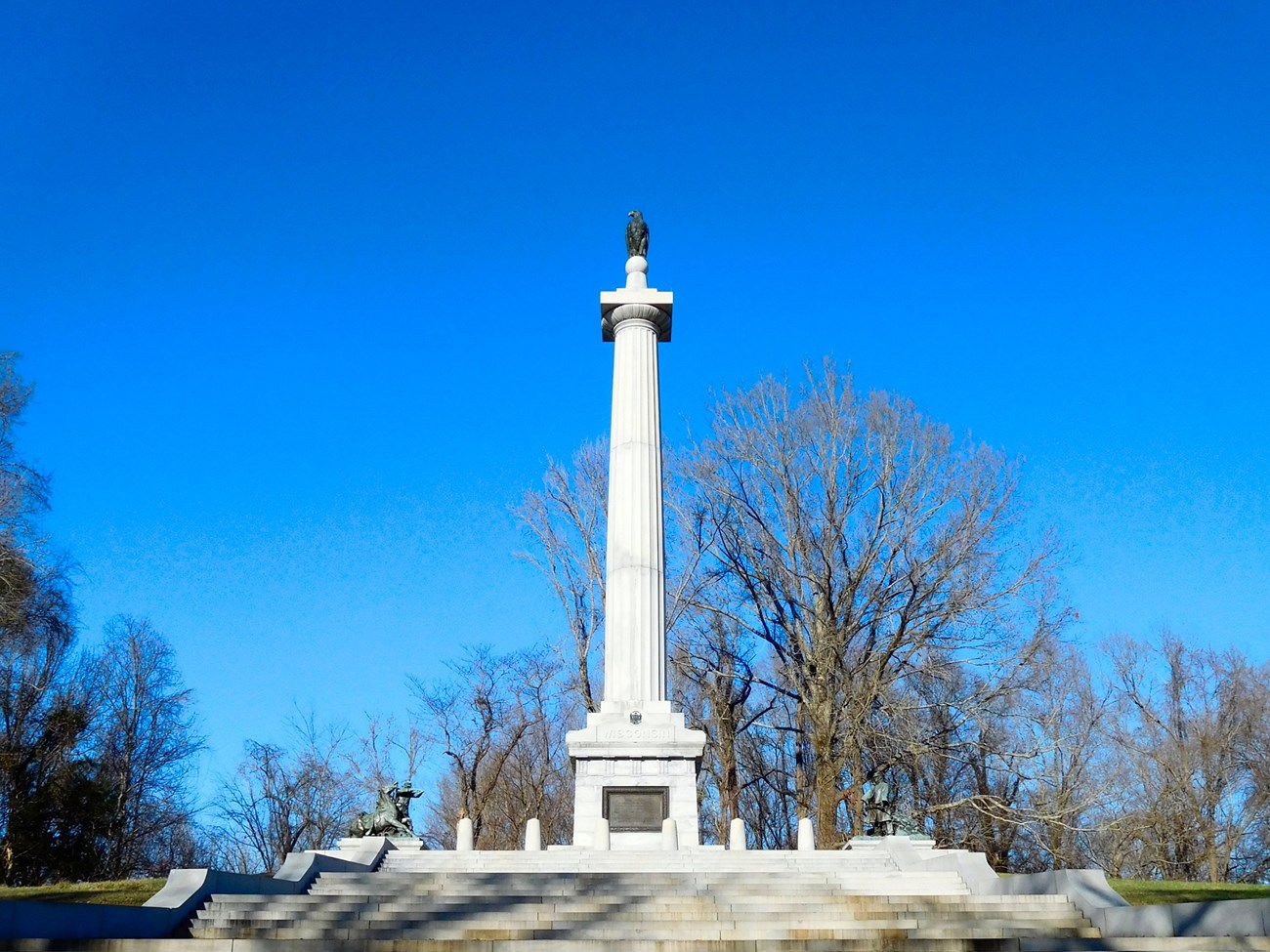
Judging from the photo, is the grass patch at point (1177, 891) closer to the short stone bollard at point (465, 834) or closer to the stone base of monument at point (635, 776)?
the stone base of monument at point (635, 776)

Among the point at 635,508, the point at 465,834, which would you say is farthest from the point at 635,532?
the point at 465,834

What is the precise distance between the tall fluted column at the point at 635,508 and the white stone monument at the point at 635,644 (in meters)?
0.02

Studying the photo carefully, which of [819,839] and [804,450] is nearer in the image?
[819,839]

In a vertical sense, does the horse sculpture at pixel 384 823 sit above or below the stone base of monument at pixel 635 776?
below

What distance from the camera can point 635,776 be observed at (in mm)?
23891

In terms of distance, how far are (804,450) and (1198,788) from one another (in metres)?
19.4

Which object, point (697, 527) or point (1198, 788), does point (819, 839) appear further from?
point (1198, 788)

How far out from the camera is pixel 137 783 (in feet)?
131

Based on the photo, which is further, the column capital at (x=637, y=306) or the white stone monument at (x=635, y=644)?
the column capital at (x=637, y=306)

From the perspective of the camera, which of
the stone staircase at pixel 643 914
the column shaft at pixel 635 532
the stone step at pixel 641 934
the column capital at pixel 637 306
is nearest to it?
the stone staircase at pixel 643 914

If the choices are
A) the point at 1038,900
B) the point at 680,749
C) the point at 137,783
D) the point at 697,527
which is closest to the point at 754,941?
the point at 1038,900

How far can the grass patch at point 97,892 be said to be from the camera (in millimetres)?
18531

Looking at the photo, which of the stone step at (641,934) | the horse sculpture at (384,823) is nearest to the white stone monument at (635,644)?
the horse sculpture at (384,823)

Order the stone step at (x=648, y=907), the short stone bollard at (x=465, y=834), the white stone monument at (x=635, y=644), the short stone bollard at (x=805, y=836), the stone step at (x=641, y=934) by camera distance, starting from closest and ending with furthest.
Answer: the stone step at (x=641, y=934) < the stone step at (x=648, y=907) < the short stone bollard at (x=805, y=836) < the short stone bollard at (x=465, y=834) < the white stone monument at (x=635, y=644)
